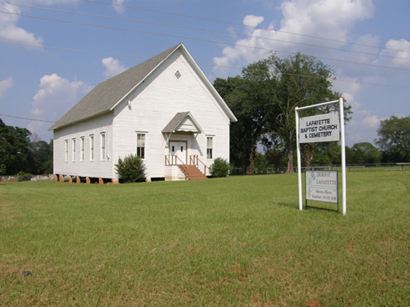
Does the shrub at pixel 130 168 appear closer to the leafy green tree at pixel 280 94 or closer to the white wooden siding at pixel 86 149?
the white wooden siding at pixel 86 149

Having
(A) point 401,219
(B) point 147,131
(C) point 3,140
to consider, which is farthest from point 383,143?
(A) point 401,219

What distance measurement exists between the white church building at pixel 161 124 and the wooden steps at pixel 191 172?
0.07 m

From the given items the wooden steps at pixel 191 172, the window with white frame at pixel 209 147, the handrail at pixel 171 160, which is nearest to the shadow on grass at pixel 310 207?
the wooden steps at pixel 191 172

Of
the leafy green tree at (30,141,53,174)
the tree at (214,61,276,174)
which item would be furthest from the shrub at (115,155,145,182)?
the leafy green tree at (30,141,53,174)

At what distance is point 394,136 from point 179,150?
102145mm

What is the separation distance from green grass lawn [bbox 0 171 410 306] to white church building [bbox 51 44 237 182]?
60.5ft

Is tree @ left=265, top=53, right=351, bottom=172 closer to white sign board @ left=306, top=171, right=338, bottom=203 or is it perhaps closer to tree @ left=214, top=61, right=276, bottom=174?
tree @ left=214, top=61, right=276, bottom=174

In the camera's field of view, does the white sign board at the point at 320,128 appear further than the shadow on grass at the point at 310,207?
No

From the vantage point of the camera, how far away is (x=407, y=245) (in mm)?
6566

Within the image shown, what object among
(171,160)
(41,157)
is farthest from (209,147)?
(41,157)

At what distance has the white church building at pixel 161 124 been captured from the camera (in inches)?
1117

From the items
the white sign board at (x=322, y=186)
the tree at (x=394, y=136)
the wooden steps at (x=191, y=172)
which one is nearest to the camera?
the white sign board at (x=322, y=186)

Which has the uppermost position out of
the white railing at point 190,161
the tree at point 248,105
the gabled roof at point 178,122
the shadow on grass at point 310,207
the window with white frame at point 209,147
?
the tree at point 248,105

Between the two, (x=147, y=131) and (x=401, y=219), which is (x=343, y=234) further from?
(x=147, y=131)
